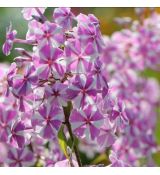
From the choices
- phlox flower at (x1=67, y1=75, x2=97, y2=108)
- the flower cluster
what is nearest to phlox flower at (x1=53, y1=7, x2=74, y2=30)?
the flower cluster

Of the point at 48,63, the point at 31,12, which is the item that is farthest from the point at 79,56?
the point at 31,12

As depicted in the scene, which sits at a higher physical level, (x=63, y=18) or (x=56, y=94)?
(x=63, y=18)

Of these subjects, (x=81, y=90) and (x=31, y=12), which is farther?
(x=31, y=12)

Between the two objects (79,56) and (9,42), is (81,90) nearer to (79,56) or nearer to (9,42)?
(79,56)

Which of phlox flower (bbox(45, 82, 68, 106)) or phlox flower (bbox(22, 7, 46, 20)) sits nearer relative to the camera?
phlox flower (bbox(45, 82, 68, 106))

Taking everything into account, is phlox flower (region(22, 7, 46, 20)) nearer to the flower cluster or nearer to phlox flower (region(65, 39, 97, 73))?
the flower cluster

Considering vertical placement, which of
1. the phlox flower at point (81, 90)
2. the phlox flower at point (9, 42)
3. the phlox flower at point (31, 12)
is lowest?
the phlox flower at point (81, 90)

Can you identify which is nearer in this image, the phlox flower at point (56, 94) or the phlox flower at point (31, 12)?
the phlox flower at point (56, 94)

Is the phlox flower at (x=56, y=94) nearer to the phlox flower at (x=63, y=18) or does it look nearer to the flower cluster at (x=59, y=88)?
the flower cluster at (x=59, y=88)

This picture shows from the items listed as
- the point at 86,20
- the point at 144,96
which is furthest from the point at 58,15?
the point at 144,96

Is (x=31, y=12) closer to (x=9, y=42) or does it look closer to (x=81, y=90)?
(x=9, y=42)

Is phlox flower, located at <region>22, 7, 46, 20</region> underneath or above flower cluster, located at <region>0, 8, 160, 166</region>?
above

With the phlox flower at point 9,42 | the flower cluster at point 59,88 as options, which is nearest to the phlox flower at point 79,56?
the flower cluster at point 59,88
